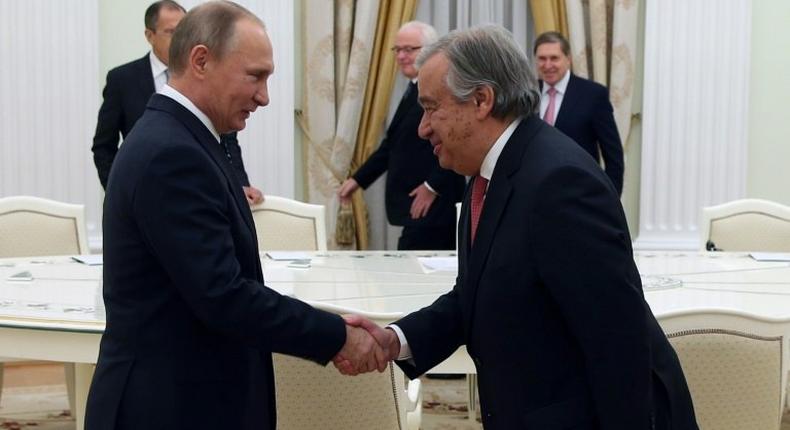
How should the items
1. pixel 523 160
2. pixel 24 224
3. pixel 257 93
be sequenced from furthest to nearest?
pixel 24 224 → pixel 257 93 → pixel 523 160

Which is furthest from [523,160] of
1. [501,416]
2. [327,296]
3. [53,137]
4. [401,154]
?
[53,137]

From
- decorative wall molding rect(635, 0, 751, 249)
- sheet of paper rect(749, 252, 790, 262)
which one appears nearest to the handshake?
sheet of paper rect(749, 252, 790, 262)

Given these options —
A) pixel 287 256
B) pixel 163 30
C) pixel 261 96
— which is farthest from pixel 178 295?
pixel 163 30

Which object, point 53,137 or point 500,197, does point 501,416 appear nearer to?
point 500,197

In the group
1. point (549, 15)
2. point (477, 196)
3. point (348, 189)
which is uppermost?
point (549, 15)

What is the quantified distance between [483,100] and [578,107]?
357cm

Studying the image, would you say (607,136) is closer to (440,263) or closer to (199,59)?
(440,263)

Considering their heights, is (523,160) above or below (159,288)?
above

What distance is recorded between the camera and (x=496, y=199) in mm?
2039

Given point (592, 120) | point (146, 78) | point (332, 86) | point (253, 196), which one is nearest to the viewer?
point (253, 196)

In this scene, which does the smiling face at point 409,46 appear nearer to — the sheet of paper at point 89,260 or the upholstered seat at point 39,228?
the upholstered seat at point 39,228

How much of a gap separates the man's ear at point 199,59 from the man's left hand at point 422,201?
10.9ft

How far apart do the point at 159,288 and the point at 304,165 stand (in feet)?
15.1

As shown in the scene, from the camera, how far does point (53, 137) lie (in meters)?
6.19
